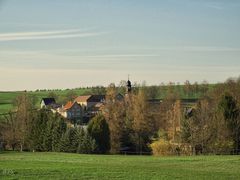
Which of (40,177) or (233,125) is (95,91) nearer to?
(233,125)

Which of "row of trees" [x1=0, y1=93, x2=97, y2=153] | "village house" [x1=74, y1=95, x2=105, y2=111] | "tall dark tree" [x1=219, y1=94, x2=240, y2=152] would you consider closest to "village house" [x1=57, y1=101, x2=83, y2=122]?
"village house" [x1=74, y1=95, x2=105, y2=111]

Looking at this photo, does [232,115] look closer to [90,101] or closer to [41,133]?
[41,133]

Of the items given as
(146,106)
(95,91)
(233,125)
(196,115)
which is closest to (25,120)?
(146,106)

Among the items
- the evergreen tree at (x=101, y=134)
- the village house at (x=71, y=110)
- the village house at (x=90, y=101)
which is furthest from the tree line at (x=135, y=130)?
the village house at (x=90, y=101)

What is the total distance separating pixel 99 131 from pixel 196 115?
13.1m

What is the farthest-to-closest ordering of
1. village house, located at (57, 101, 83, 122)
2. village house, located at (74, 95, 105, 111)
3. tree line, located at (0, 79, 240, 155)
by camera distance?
village house, located at (74, 95, 105, 111), village house, located at (57, 101, 83, 122), tree line, located at (0, 79, 240, 155)

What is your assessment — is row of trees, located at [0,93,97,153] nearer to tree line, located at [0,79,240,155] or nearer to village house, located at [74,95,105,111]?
tree line, located at [0,79,240,155]

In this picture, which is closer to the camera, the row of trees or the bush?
the bush

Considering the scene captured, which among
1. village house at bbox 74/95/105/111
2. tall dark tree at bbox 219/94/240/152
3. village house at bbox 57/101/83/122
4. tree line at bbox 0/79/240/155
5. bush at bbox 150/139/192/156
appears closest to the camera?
bush at bbox 150/139/192/156

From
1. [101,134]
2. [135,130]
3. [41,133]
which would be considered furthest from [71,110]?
[101,134]

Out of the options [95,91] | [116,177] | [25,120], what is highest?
[95,91]

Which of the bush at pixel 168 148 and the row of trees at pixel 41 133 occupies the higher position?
the row of trees at pixel 41 133

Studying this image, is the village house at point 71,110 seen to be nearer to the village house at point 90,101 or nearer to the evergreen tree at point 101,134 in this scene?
the village house at point 90,101

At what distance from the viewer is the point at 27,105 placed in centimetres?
7400
